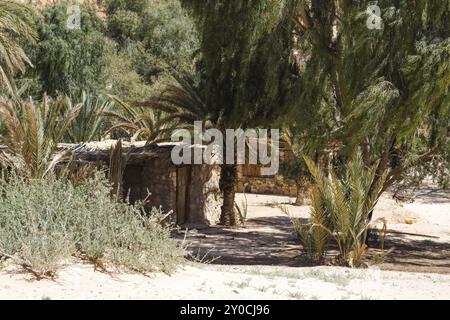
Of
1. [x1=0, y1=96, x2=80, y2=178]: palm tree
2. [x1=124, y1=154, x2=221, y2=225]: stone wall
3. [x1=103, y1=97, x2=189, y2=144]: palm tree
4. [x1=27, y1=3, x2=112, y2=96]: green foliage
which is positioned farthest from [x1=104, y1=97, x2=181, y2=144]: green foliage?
[x1=27, y1=3, x2=112, y2=96]: green foliage

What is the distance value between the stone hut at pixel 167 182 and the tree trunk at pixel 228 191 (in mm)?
410

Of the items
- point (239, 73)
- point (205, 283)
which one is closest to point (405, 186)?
point (239, 73)

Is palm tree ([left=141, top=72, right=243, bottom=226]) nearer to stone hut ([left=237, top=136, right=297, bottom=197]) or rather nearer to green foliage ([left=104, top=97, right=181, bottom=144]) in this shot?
green foliage ([left=104, top=97, right=181, bottom=144])

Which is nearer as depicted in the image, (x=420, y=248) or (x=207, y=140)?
(x=420, y=248)

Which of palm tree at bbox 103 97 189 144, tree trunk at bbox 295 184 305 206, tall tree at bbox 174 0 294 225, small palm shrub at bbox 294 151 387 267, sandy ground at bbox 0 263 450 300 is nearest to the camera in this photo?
sandy ground at bbox 0 263 450 300

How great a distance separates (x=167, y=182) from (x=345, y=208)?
772 cm

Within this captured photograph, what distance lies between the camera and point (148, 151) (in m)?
19.3

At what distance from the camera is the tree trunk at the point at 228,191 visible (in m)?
20.5

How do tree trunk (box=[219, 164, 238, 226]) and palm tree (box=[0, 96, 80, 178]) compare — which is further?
tree trunk (box=[219, 164, 238, 226])

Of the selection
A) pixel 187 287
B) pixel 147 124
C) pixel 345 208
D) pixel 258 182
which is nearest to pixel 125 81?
pixel 258 182

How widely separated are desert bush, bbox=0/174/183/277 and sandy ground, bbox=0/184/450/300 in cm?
18

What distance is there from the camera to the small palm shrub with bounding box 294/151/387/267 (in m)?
13.0
